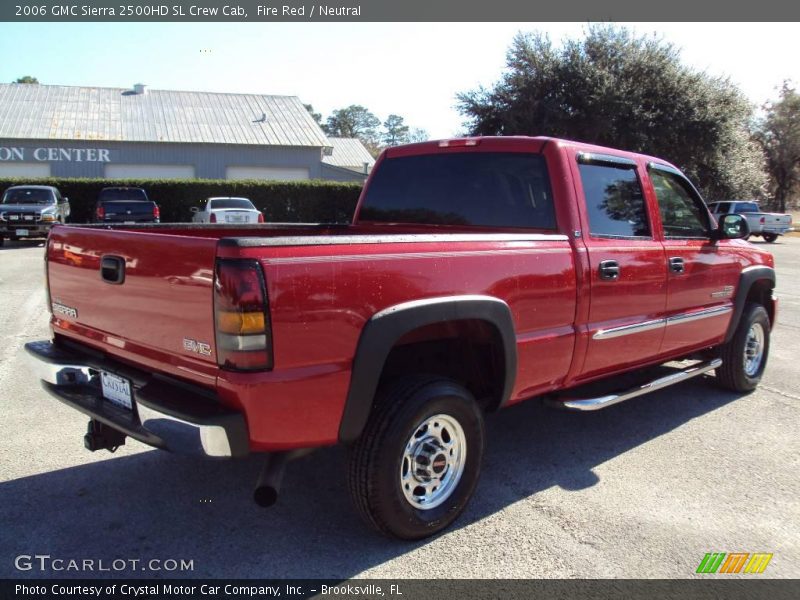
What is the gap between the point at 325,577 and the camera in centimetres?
293

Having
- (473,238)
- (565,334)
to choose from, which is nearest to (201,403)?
(473,238)

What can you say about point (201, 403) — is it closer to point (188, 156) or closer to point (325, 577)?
point (325, 577)

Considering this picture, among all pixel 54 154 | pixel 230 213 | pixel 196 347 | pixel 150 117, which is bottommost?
pixel 196 347

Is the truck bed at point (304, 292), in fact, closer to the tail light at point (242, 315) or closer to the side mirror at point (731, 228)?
the tail light at point (242, 315)

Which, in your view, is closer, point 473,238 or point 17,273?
point 473,238

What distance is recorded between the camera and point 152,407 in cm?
277

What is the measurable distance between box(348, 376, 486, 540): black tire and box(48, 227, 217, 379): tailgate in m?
0.80

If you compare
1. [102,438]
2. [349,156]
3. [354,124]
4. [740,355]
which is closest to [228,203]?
[740,355]

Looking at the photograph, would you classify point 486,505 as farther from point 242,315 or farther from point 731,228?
point 731,228

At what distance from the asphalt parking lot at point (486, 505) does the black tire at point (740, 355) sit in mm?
559

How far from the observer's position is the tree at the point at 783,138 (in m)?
47.2

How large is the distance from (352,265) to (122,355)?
50.6 inches

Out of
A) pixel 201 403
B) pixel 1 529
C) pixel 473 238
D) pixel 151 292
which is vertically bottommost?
pixel 1 529

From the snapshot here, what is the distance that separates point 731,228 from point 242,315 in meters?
4.15
